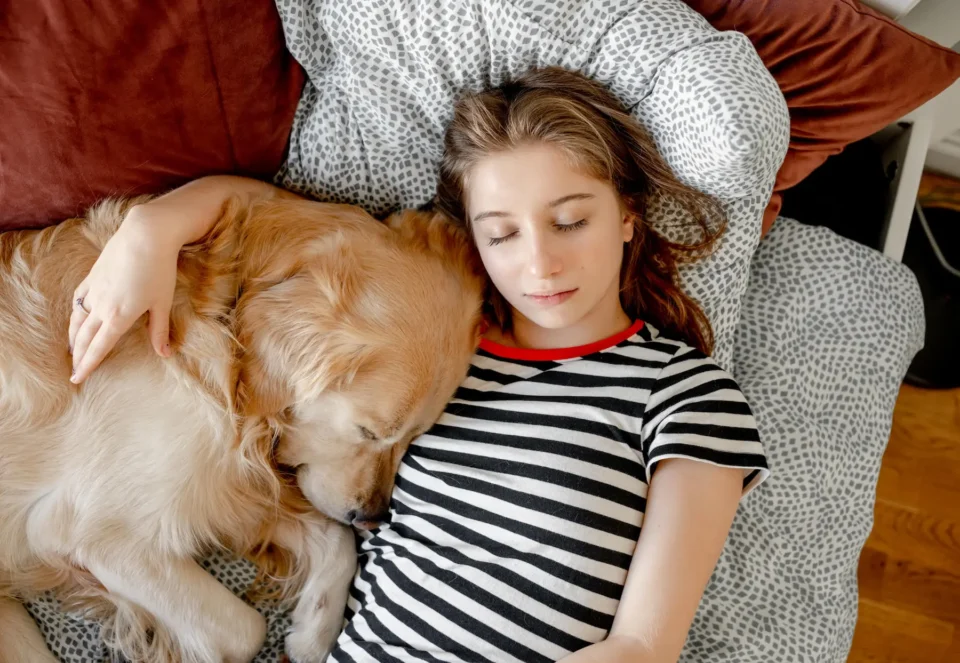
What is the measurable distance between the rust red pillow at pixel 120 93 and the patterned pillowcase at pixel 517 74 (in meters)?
0.14

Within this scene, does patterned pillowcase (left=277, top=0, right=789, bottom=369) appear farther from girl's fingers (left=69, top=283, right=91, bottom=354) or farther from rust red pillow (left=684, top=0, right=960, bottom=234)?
girl's fingers (left=69, top=283, right=91, bottom=354)

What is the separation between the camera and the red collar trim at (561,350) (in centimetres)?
173

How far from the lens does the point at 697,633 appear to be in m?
1.84

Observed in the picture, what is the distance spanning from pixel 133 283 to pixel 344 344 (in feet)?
1.42

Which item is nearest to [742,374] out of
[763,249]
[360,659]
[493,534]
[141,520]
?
[763,249]

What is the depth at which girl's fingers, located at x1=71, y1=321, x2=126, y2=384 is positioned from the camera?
146 centimetres

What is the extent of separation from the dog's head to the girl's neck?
205 millimetres

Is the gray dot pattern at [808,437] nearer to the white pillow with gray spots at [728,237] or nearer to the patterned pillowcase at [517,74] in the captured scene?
the white pillow with gray spots at [728,237]

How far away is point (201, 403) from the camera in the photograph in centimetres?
154

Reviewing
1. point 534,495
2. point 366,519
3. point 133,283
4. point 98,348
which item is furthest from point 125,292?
point 534,495

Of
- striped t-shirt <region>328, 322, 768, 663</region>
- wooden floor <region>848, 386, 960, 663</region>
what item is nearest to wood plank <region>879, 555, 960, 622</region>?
wooden floor <region>848, 386, 960, 663</region>

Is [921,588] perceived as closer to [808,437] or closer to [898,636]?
[898,636]

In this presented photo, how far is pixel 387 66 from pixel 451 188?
318mm

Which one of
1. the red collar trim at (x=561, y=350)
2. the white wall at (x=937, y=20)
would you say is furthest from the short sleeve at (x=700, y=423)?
the white wall at (x=937, y=20)
